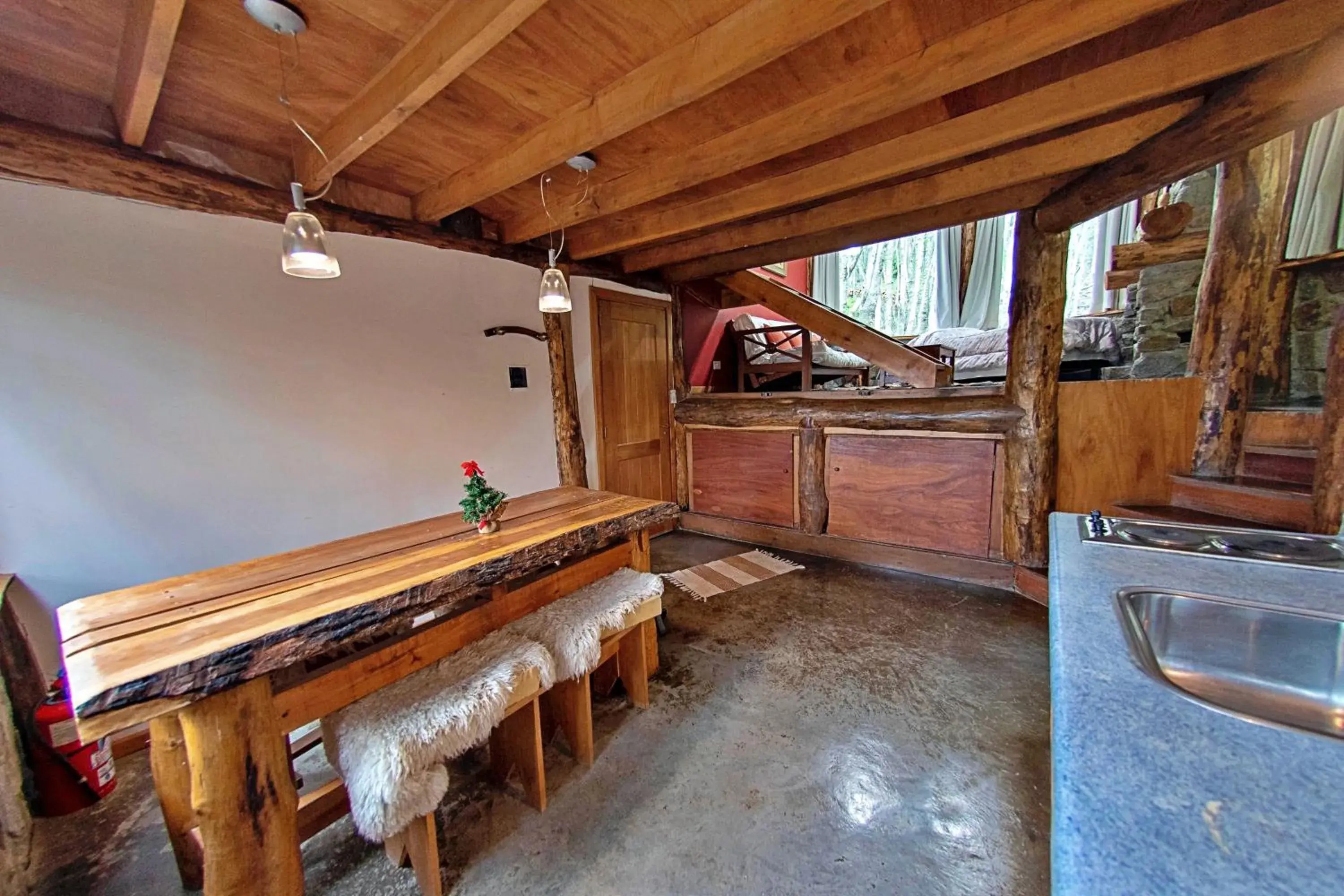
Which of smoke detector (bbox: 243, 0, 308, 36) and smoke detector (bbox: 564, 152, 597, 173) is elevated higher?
smoke detector (bbox: 564, 152, 597, 173)

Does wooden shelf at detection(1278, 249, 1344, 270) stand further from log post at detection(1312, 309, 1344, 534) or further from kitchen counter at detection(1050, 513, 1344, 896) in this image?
kitchen counter at detection(1050, 513, 1344, 896)

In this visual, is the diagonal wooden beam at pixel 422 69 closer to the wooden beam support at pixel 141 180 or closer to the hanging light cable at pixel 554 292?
the wooden beam support at pixel 141 180

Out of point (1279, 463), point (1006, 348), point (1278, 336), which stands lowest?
point (1279, 463)

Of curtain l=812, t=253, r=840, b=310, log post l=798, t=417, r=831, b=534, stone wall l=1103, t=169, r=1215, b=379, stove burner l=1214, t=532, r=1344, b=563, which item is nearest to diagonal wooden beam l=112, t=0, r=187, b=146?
stove burner l=1214, t=532, r=1344, b=563

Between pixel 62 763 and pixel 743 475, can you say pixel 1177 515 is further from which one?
pixel 62 763

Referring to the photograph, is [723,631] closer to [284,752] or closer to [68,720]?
[284,752]

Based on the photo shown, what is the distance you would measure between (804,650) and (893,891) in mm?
1141

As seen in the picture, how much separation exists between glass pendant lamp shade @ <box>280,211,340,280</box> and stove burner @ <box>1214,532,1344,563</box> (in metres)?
2.70

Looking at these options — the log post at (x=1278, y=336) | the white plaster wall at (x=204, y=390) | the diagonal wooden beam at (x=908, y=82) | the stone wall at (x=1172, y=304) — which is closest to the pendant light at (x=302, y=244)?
the white plaster wall at (x=204, y=390)

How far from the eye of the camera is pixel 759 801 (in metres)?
1.55

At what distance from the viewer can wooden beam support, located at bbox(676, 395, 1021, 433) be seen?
2953mm

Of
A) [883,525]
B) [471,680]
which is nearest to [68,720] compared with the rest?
[471,680]

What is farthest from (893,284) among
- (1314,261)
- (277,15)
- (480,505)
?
(277,15)

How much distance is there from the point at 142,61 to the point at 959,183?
318 centimetres
